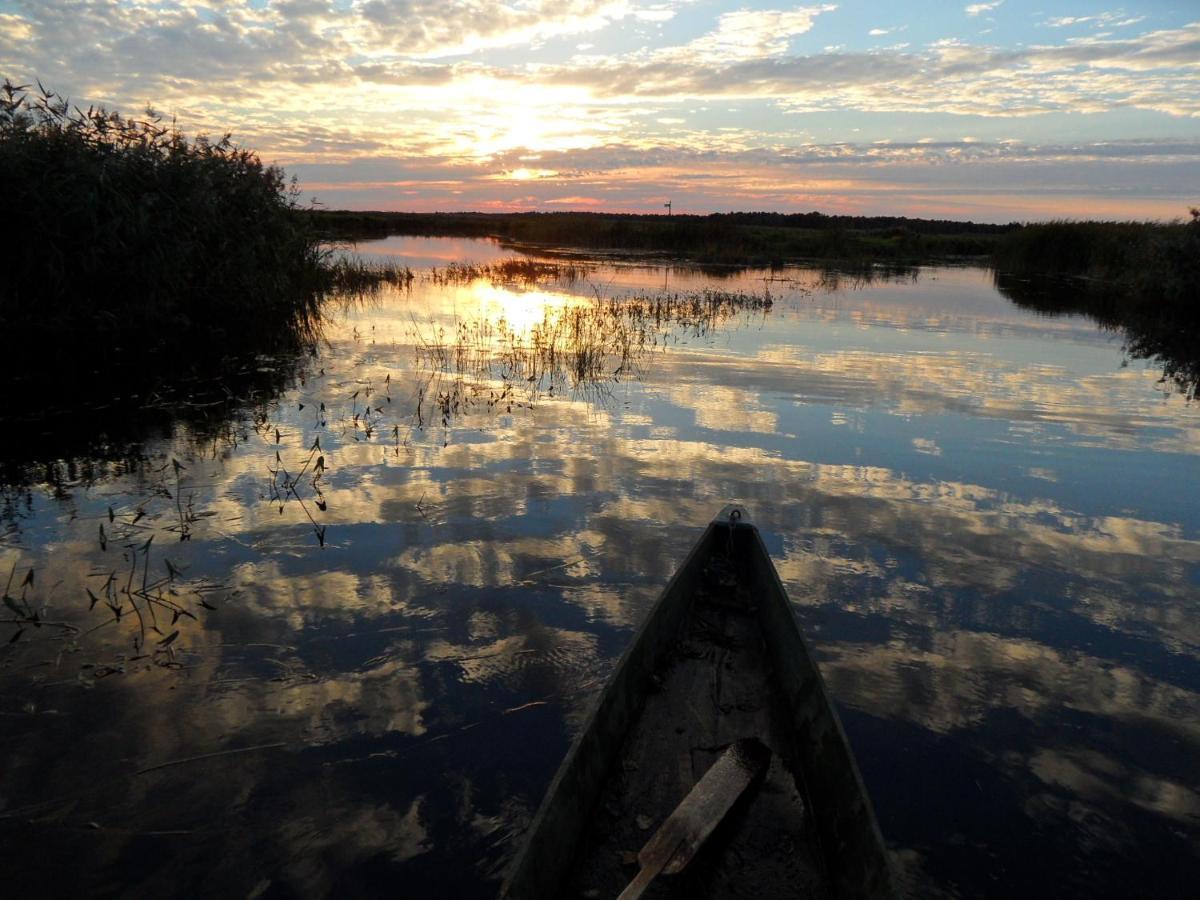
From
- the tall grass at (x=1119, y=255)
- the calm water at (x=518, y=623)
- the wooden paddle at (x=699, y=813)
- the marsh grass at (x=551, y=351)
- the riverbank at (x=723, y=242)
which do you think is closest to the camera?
the wooden paddle at (x=699, y=813)

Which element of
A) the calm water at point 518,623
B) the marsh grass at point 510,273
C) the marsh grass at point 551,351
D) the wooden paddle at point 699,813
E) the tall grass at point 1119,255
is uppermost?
the tall grass at point 1119,255

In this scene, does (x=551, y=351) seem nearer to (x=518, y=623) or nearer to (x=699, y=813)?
(x=518, y=623)

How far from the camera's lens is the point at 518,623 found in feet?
20.3

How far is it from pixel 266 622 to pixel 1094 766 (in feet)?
19.4

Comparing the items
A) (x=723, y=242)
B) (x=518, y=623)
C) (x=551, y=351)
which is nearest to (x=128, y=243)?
(x=551, y=351)

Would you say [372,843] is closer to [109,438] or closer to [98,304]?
[109,438]

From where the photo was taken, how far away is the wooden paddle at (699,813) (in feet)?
10.1

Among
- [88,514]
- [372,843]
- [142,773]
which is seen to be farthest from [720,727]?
[88,514]

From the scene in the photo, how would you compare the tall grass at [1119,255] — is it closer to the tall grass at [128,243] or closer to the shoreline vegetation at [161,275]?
the shoreline vegetation at [161,275]

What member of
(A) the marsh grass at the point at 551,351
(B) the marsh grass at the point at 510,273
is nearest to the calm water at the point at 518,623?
(A) the marsh grass at the point at 551,351

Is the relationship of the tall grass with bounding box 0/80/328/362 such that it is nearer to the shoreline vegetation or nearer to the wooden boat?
the shoreline vegetation

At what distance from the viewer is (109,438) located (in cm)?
1092

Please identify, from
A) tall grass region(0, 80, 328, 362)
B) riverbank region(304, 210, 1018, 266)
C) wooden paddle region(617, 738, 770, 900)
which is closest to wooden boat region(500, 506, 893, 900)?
wooden paddle region(617, 738, 770, 900)

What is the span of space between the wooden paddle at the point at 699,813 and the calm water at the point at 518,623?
1.08 meters
